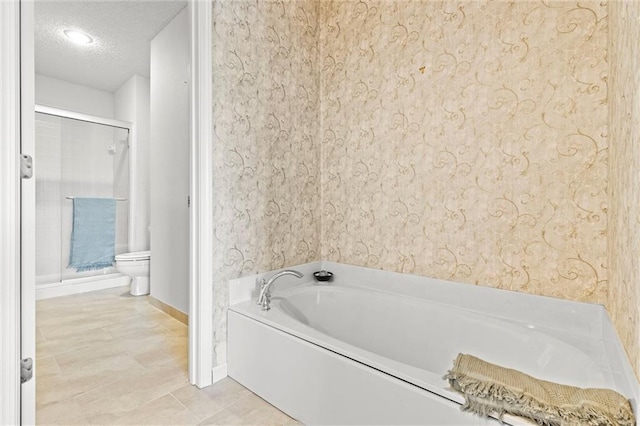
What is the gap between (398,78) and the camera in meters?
1.94

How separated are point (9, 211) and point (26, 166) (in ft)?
0.60

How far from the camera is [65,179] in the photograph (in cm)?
369

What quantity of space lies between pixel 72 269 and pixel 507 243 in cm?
419

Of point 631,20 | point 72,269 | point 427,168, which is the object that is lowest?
point 72,269

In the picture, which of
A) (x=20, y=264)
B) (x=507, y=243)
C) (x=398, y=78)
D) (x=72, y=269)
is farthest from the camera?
(x=72, y=269)

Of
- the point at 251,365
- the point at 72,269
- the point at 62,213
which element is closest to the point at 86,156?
the point at 62,213

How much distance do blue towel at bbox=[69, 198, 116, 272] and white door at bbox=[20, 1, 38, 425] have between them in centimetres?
278

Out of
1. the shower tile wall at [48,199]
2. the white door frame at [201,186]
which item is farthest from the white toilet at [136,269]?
the white door frame at [201,186]

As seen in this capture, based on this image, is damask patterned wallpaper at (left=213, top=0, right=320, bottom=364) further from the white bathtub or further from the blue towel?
the blue towel

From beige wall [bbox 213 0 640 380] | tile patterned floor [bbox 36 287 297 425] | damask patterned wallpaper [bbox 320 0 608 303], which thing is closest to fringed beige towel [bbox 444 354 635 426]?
beige wall [bbox 213 0 640 380]

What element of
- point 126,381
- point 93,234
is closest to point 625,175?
point 126,381

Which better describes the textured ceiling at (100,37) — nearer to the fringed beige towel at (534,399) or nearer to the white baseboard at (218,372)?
the white baseboard at (218,372)

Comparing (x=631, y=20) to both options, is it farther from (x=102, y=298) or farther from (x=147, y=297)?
(x=102, y=298)

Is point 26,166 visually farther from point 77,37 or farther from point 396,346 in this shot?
point 77,37
